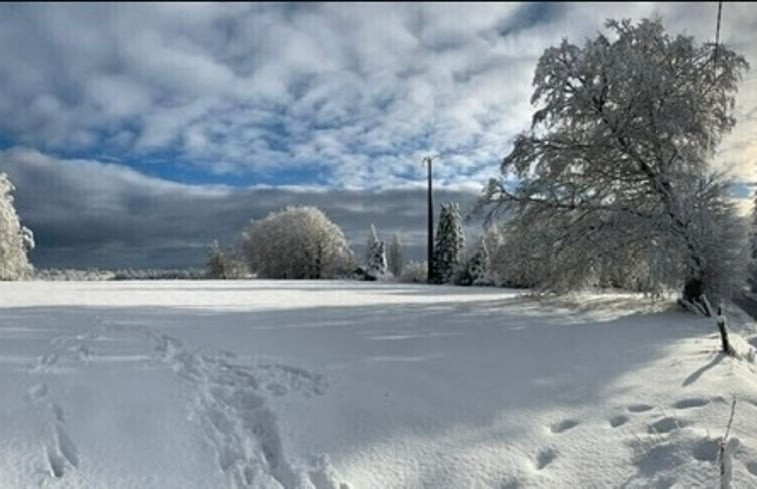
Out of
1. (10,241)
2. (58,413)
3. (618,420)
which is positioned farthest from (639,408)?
(10,241)

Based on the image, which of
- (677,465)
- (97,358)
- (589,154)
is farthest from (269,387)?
(589,154)

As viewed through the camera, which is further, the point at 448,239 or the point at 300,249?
the point at 300,249

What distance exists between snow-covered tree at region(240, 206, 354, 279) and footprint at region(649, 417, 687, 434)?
48.4 metres

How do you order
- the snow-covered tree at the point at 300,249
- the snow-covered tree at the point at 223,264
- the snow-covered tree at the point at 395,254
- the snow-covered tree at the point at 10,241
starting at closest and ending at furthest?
the snow-covered tree at the point at 10,241, the snow-covered tree at the point at 300,249, the snow-covered tree at the point at 223,264, the snow-covered tree at the point at 395,254

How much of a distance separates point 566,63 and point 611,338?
606 centimetres

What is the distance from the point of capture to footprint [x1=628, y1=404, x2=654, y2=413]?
21.8 ft

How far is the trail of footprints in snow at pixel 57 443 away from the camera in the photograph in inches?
197

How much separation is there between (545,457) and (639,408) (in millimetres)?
1565

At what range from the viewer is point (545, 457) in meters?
5.76

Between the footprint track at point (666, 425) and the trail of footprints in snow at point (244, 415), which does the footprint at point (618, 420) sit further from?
the trail of footprints in snow at point (244, 415)

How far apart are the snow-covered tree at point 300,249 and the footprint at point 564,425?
48237 millimetres

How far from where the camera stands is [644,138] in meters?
12.9

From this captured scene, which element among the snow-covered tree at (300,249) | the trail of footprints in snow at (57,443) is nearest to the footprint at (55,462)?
the trail of footprints in snow at (57,443)

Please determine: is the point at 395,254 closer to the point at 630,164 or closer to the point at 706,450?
the point at 630,164
